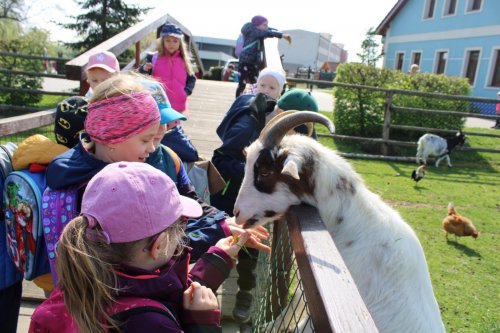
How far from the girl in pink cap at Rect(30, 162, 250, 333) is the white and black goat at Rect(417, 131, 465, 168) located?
10860mm

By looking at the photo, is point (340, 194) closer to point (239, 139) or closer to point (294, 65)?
point (239, 139)

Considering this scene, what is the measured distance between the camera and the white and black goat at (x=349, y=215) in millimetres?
2076

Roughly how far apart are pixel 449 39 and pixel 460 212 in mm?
24406

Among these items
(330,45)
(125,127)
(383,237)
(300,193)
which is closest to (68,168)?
(125,127)

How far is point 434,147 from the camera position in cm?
1114

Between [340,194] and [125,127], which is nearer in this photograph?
[125,127]

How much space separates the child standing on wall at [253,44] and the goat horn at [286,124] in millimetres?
4843

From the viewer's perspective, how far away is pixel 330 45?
97750mm

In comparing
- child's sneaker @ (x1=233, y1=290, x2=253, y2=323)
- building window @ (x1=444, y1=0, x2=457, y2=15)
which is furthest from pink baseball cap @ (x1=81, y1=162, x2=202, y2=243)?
building window @ (x1=444, y1=0, x2=457, y2=15)

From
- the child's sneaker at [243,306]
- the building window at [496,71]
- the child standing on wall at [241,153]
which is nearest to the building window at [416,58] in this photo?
the building window at [496,71]

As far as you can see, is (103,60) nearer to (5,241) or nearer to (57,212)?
(5,241)

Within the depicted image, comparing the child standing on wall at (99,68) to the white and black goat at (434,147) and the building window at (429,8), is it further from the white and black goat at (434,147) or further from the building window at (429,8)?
the building window at (429,8)

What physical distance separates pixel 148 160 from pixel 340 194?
104 centimetres

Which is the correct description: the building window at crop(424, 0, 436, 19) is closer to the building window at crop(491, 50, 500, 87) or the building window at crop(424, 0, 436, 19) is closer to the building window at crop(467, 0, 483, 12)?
the building window at crop(467, 0, 483, 12)
